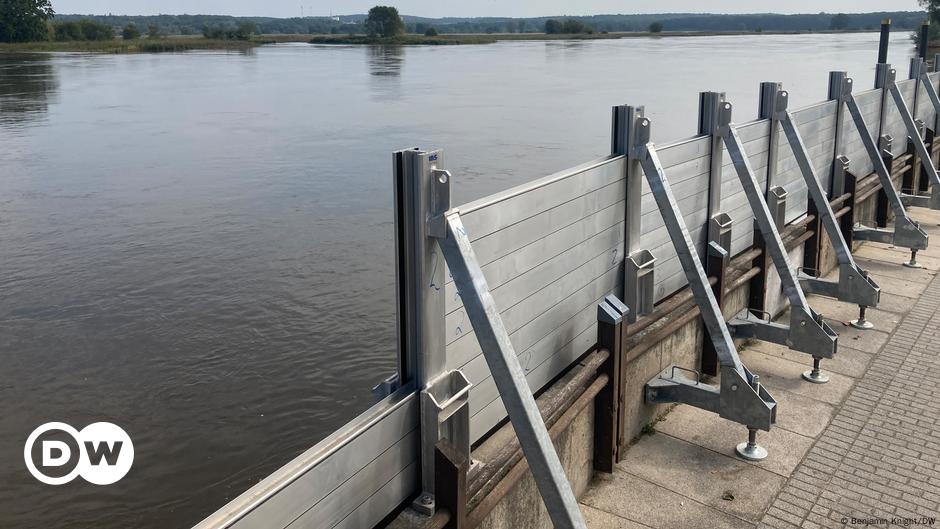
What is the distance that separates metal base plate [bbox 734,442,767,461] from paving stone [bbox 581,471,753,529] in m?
0.68

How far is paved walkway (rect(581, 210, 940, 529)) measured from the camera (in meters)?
5.06

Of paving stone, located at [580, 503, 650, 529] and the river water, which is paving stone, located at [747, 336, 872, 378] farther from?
the river water

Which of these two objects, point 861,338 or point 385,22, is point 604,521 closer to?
point 861,338

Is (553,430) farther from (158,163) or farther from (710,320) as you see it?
(158,163)

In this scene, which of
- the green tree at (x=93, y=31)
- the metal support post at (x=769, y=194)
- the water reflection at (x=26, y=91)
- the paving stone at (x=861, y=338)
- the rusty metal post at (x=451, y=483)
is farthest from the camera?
the green tree at (x=93, y=31)

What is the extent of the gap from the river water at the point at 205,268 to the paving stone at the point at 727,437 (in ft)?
12.1

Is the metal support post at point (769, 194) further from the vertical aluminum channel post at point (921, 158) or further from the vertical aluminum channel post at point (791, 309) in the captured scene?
the vertical aluminum channel post at point (921, 158)

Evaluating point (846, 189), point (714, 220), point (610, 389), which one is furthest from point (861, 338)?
point (610, 389)

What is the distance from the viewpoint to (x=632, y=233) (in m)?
6.07

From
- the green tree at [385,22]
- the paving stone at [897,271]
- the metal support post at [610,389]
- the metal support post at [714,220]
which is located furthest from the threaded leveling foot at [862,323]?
the green tree at [385,22]

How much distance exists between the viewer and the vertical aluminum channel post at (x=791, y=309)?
687cm

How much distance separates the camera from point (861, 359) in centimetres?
730

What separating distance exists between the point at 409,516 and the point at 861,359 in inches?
191

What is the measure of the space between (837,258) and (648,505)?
13.9 feet
